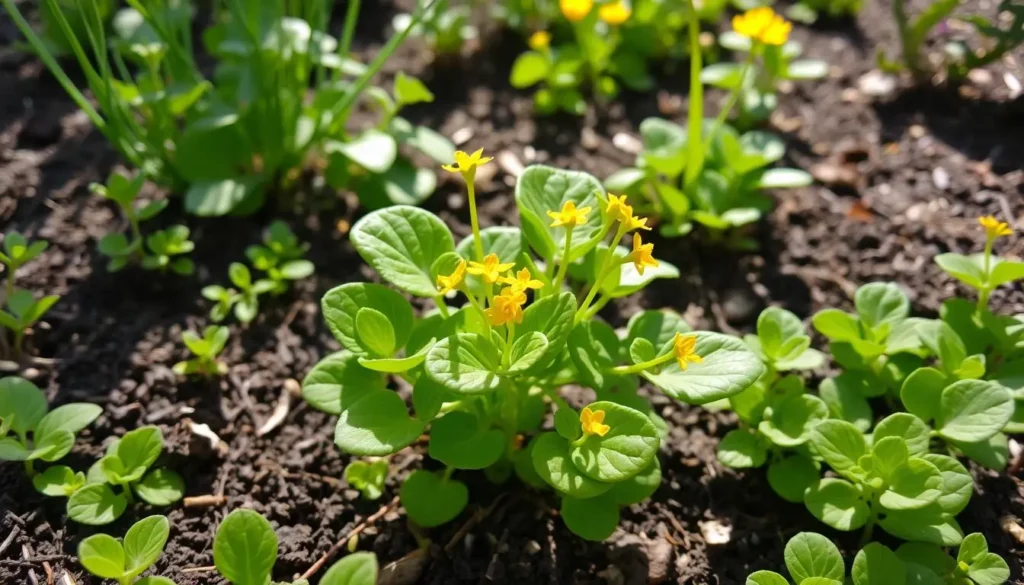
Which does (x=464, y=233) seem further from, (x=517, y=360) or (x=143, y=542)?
(x=143, y=542)

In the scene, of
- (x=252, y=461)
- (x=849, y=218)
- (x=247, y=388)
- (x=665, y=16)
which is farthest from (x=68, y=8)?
(x=849, y=218)

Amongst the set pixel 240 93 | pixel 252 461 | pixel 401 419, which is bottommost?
pixel 252 461

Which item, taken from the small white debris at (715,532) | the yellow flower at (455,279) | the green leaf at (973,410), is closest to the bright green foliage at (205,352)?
the yellow flower at (455,279)

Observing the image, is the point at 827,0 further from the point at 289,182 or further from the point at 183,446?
the point at 183,446

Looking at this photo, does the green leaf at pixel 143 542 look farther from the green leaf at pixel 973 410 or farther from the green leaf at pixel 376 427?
the green leaf at pixel 973 410

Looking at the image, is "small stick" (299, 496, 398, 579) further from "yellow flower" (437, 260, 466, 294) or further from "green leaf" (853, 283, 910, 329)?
"green leaf" (853, 283, 910, 329)

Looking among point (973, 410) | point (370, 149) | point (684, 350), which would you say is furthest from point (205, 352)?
point (973, 410)
